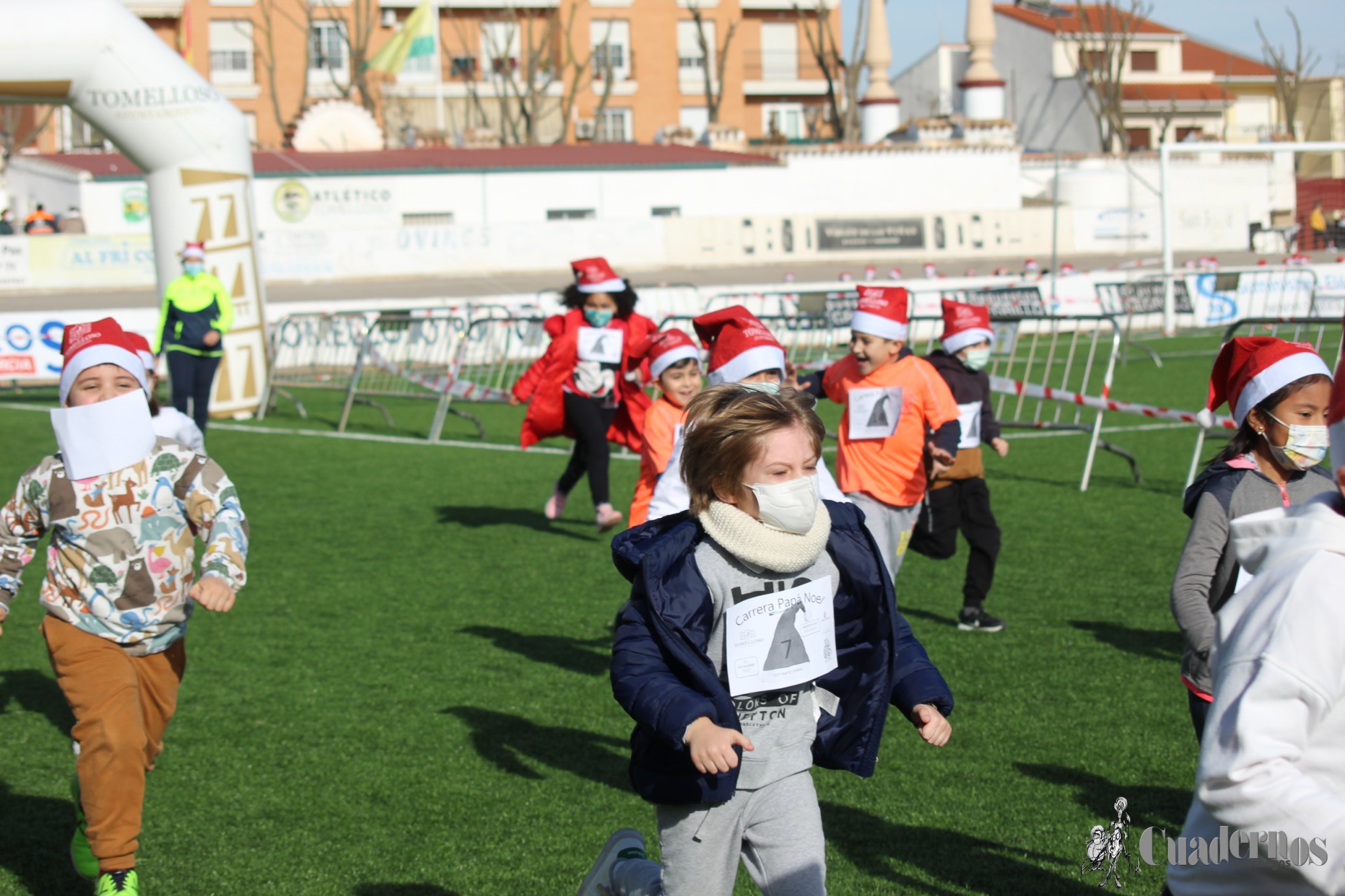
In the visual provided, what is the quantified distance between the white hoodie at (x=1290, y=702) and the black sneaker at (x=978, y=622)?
539cm

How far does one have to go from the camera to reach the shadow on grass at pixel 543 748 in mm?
5422

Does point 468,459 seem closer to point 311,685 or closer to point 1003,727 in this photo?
point 311,685

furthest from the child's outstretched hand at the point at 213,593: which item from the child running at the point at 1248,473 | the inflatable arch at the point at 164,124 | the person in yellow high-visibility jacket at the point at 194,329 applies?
the inflatable arch at the point at 164,124

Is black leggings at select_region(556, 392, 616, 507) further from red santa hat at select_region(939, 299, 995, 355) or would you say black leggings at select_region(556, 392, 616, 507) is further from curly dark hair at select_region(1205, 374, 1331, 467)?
curly dark hair at select_region(1205, 374, 1331, 467)

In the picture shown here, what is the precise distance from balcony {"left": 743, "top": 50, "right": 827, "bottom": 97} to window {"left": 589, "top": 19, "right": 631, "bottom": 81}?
570 cm

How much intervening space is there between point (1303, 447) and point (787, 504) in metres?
1.62

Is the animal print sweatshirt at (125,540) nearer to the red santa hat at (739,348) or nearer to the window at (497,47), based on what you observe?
the red santa hat at (739,348)

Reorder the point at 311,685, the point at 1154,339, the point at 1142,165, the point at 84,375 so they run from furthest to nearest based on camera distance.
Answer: the point at 1142,165 < the point at 1154,339 < the point at 311,685 < the point at 84,375

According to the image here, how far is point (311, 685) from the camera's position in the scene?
21.6 feet

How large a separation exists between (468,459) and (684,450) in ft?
37.1

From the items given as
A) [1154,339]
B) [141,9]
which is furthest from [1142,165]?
[141,9]

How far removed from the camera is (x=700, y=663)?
290 centimetres

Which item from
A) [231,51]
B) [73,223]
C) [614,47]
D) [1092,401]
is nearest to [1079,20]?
[614,47]

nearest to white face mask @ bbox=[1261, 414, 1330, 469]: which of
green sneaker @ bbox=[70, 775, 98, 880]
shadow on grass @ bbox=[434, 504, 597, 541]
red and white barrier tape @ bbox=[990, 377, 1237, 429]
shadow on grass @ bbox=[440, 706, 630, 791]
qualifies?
shadow on grass @ bbox=[440, 706, 630, 791]
